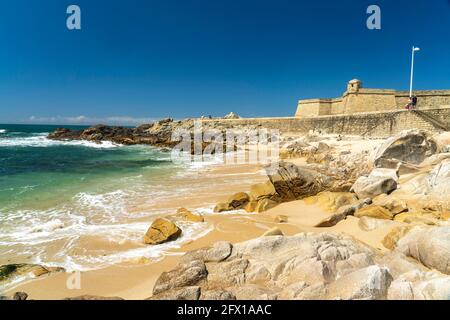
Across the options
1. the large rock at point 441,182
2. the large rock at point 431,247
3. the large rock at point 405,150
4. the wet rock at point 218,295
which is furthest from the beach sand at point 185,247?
the large rock at point 405,150

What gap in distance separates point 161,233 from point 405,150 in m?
8.20

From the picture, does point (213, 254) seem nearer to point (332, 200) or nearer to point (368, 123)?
point (332, 200)

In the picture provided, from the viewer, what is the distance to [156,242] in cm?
559

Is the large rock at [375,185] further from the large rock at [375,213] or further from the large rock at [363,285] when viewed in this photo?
the large rock at [363,285]

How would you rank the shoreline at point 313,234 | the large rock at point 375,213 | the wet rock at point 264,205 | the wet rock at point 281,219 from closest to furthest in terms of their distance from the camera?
the shoreline at point 313,234
the large rock at point 375,213
the wet rock at point 281,219
the wet rock at point 264,205

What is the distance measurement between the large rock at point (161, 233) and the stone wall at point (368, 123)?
2012 centimetres

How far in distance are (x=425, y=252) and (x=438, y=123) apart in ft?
64.2

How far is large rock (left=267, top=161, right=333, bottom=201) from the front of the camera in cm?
808

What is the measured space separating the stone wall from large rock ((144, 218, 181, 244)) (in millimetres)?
20121

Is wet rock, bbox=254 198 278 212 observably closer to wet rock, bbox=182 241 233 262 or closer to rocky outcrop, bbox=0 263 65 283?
wet rock, bbox=182 241 233 262

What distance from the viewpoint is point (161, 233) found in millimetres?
5750

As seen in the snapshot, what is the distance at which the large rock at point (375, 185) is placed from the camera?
679 cm

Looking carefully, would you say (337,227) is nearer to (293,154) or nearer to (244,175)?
(244,175)

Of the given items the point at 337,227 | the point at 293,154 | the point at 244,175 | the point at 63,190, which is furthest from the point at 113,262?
the point at 293,154
